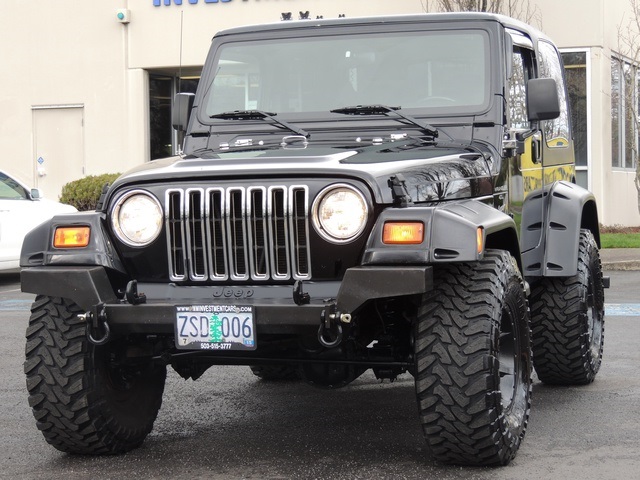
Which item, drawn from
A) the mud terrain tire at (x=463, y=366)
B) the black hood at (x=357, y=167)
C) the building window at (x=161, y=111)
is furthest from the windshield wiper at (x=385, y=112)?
the building window at (x=161, y=111)

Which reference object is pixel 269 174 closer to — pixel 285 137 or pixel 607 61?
pixel 285 137

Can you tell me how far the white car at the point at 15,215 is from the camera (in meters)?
14.7

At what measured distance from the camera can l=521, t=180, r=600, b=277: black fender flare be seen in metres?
6.82

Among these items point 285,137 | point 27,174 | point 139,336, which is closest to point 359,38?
point 285,137

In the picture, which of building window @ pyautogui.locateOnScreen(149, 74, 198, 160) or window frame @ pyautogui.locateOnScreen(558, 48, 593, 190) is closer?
window frame @ pyautogui.locateOnScreen(558, 48, 593, 190)

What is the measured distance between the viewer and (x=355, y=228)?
5.04m

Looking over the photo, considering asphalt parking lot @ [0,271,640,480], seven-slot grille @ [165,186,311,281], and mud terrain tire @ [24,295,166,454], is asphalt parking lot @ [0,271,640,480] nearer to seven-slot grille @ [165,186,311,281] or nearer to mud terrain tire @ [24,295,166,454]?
mud terrain tire @ [24,295,166,454]

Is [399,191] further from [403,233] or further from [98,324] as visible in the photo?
[98,324]

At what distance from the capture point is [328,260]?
507 centimetres

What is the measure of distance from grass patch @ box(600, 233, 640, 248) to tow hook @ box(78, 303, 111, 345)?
13.3m

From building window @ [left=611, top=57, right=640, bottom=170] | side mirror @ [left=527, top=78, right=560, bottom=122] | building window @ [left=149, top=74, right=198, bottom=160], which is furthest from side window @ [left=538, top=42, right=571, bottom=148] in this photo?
building window @ [left=149, top=74, right=198, bottom=160]

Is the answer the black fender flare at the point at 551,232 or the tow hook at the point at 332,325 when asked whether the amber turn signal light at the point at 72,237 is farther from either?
the black fender flare at the point at 551,232

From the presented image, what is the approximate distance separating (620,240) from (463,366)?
13.7 m

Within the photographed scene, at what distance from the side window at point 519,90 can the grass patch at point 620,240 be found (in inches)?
431
